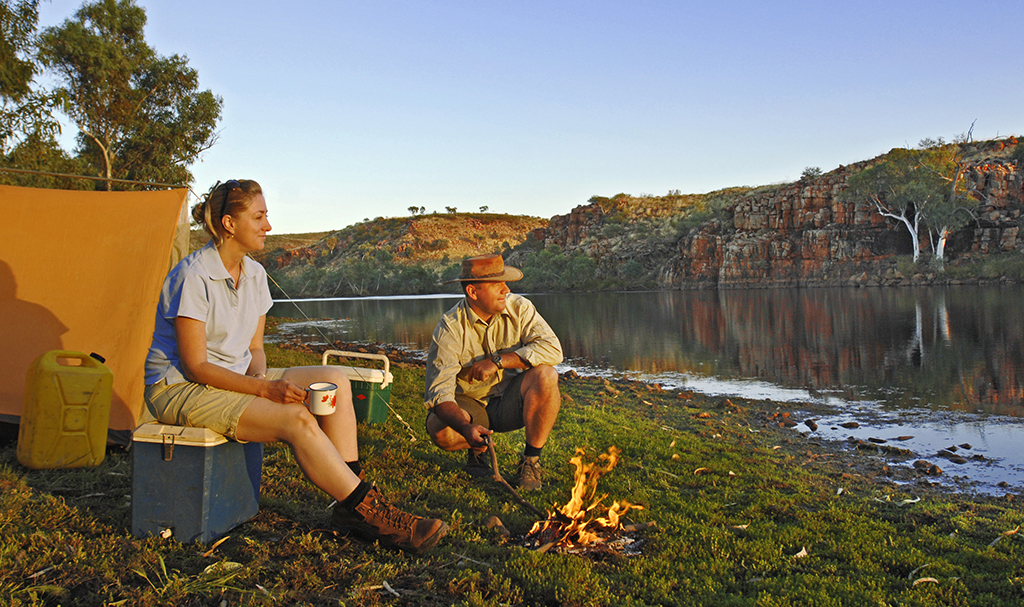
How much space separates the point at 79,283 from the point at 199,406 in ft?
10.2

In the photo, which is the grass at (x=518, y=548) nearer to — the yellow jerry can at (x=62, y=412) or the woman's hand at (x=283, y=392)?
the yellow jerry can at (x=62, y=412)

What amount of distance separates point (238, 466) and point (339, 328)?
983 inches

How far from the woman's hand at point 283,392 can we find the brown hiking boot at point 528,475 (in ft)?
5.69

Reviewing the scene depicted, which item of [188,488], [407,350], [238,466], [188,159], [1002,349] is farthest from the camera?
[188,159]

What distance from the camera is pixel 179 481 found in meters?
3.04

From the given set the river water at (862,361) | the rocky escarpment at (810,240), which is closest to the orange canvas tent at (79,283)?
the river water at (862,361)

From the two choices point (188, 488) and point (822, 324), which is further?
point (822, 324)

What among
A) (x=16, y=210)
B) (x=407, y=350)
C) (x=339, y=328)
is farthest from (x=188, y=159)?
(x=16, y=210)

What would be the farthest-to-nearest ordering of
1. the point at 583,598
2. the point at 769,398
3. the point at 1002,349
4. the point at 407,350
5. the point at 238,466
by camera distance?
1. the point at 407,350
2. the point at 1002,349
3. the point at 769,398
4. the point at 238,466
5. the point at 583,598

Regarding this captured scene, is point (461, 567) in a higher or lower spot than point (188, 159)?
lower

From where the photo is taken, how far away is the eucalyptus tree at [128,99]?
20781 millimetres

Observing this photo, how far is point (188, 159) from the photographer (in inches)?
930

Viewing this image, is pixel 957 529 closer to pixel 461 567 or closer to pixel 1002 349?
pixel 461 567

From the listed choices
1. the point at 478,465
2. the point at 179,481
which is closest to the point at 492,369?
the point at 478,465
